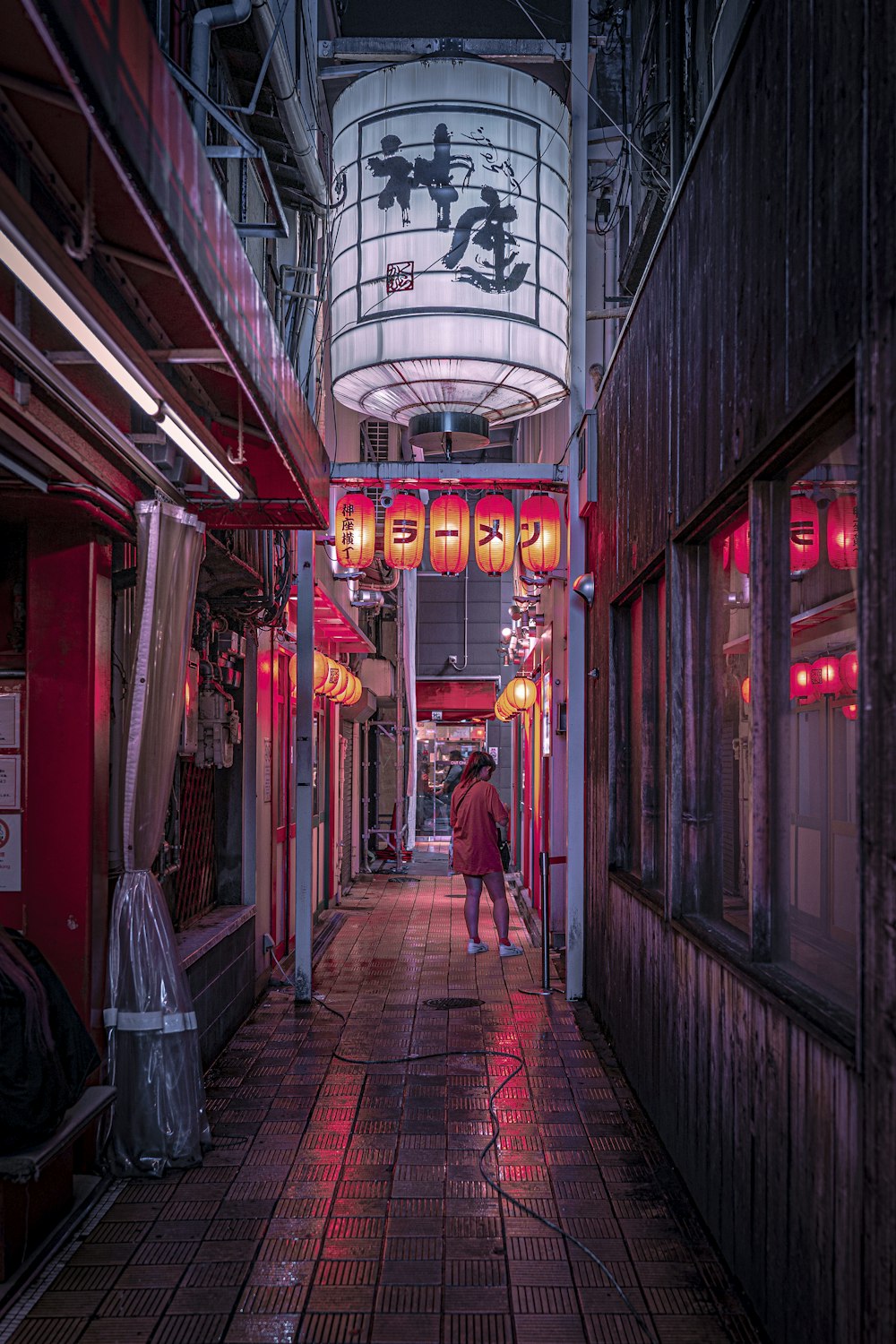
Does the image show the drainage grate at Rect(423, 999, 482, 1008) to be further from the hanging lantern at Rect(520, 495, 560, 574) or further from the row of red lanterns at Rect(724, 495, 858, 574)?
the row of red lanterns at Rect(724, 495, 858, 574)

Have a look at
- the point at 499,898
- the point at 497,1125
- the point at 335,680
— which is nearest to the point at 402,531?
the point at 499,898

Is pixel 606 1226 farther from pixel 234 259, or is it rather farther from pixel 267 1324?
pixel 234 259

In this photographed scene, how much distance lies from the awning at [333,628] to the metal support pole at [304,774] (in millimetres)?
1517

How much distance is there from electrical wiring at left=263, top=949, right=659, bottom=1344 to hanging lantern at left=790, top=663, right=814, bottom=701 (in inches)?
100

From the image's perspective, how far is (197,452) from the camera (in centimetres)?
560

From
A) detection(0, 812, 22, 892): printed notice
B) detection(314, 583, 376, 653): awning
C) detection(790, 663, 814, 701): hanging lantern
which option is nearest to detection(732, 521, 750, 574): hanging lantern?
detection(790, 663, 814, 701): hanging lantern

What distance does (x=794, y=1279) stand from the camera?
12.4 ft

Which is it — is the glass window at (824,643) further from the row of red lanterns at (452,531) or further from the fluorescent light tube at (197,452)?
the row of red lanterns at (452,531)

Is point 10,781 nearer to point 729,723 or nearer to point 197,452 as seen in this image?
point 197,452

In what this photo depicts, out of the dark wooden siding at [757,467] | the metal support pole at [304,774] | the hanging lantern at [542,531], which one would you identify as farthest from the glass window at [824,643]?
the hanging lantern at [542,531]

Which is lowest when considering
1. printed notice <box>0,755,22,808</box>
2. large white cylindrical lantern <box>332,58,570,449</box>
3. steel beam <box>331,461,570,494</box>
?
printed notice <box>0,755,22,808</box>

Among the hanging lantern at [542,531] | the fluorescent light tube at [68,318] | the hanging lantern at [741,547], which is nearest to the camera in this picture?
the fluorescent light tube at [68,318]

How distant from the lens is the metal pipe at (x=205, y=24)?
746cm

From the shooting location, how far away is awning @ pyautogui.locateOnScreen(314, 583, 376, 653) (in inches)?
537
